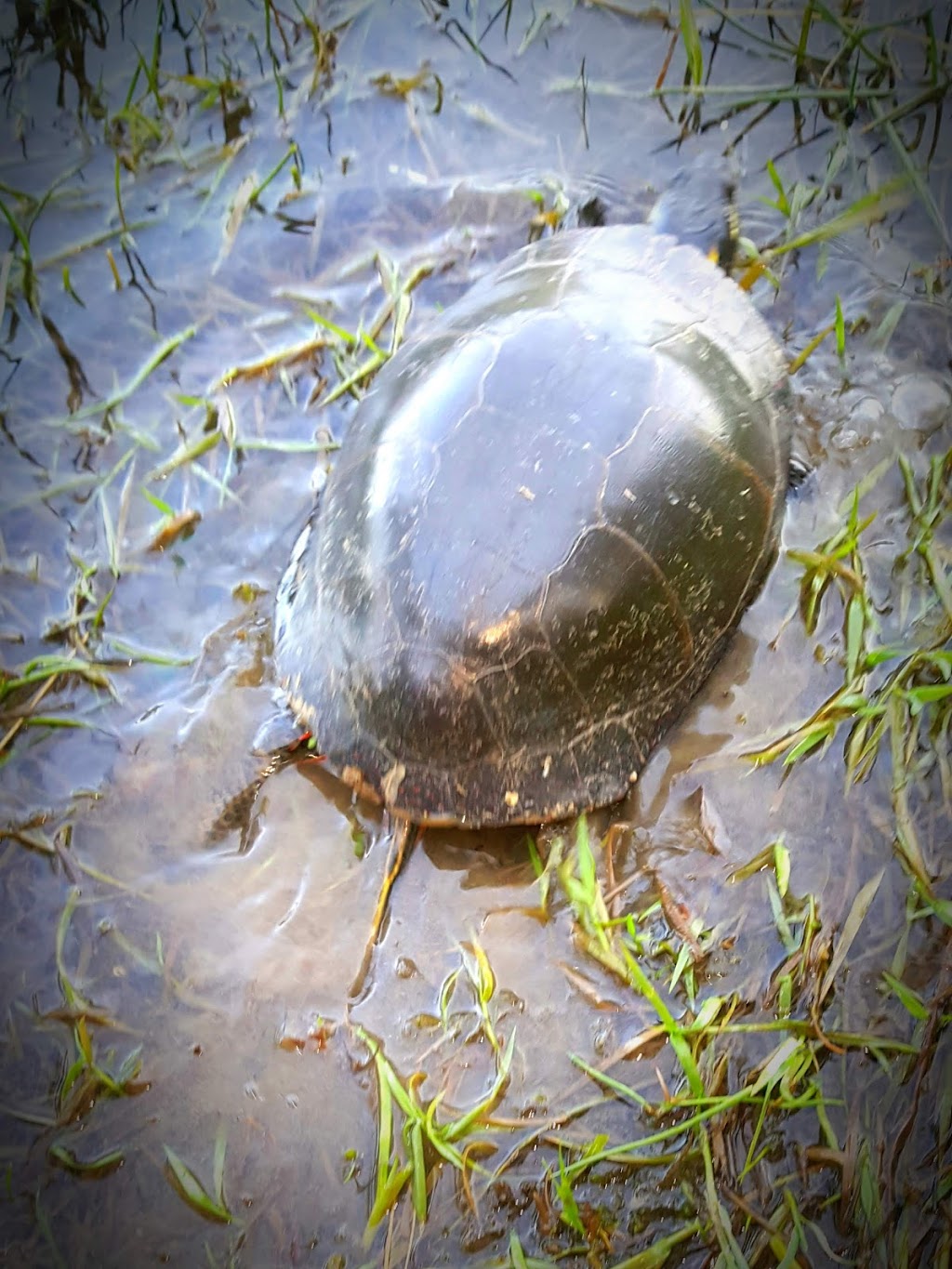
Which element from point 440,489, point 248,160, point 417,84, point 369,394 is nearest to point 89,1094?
point 440,489

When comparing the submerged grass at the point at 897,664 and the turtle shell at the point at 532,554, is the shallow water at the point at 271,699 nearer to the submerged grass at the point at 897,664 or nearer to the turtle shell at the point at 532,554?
the submerged grass at the point at 897,664

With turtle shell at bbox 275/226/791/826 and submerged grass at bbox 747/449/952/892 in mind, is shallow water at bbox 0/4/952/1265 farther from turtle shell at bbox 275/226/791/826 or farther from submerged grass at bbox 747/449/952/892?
turtle shell at bbox 275/226/791/826

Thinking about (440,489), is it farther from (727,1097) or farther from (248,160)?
(248,160)

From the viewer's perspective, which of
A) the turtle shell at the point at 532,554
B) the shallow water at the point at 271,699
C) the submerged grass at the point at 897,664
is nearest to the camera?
the turtle shell at the point at 532,554

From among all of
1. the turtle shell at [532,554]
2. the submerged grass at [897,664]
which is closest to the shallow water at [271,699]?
the submerged grass at [897,664]

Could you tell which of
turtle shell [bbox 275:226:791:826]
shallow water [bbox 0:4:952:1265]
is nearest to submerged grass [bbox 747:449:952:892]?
shallow water [bbox 0:4:952:1265]

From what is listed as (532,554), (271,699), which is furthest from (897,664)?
(271,699)
